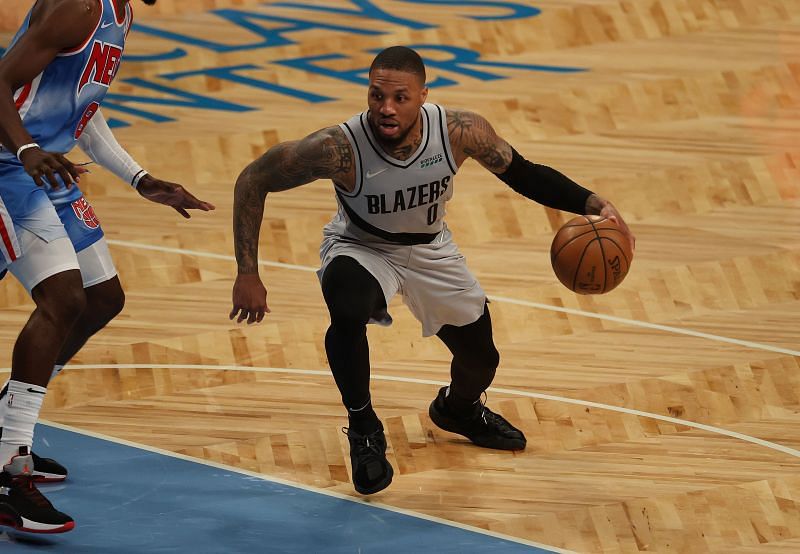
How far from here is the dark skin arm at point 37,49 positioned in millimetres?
4773

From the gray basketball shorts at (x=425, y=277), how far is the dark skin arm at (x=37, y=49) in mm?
1079

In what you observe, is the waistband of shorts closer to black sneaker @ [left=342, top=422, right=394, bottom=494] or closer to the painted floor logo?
black sneaker @ [left=342, top=422, right=394, bottom=494]

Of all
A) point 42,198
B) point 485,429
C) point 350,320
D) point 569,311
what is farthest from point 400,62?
point 569,311

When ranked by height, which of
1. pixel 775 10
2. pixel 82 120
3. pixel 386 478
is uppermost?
pixel 82 120

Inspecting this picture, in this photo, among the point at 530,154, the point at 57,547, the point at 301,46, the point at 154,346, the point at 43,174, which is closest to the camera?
the point at 43,174

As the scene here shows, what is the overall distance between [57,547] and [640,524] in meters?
2.03

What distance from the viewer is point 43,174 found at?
466cm

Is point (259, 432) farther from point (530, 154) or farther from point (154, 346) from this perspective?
point (530, 154)

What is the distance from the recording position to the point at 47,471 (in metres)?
5.44

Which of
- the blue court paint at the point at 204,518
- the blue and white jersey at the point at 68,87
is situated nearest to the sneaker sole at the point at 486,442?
the blue court paint at the point at 204,518

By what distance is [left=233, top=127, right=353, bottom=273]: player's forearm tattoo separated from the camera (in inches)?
202

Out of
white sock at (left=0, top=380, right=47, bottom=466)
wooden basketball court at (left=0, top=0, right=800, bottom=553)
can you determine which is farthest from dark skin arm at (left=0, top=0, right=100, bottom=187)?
wooden basketball court at (left=0, top=0, right=800, bottom=553)

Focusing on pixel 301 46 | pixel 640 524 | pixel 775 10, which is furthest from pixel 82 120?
pixel 775 10

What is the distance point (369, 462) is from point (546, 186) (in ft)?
3.98
